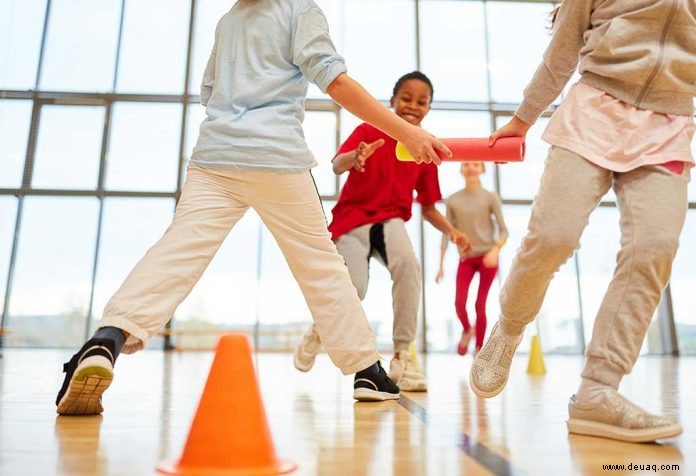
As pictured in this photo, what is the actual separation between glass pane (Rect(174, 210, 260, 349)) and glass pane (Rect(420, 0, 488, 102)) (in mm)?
2739

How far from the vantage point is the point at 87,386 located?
3.99 feet

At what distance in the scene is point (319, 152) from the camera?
6449mm

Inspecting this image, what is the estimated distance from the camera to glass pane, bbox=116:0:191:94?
6520 millimetres

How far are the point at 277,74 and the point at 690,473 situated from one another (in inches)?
44.3

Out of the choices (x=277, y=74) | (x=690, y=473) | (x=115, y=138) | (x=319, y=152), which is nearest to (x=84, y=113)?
(x=115, y=138)

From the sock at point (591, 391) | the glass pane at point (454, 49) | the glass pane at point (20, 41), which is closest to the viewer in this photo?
the sock at point (591, 391)

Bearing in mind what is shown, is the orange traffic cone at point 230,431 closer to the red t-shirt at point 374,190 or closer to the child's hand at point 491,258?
A: the red t-shirt at point 374,190

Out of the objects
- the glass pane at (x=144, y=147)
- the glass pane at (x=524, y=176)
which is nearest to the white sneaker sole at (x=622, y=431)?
the glass pane at (x=524, y=176)

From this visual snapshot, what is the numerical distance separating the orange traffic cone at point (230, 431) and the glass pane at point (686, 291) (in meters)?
6.42

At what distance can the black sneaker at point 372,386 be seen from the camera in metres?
1.55

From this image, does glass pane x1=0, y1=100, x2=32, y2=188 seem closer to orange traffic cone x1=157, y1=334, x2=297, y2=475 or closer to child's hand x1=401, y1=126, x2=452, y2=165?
child's hand x1=401, y1=126, x2=452, y2=165

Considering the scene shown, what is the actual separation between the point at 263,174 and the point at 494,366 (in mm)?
680

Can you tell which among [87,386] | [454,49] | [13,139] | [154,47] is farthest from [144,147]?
[87,386]

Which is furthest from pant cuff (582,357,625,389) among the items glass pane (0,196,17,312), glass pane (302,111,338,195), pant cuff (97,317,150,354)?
glass pane (0,196,17,312)
